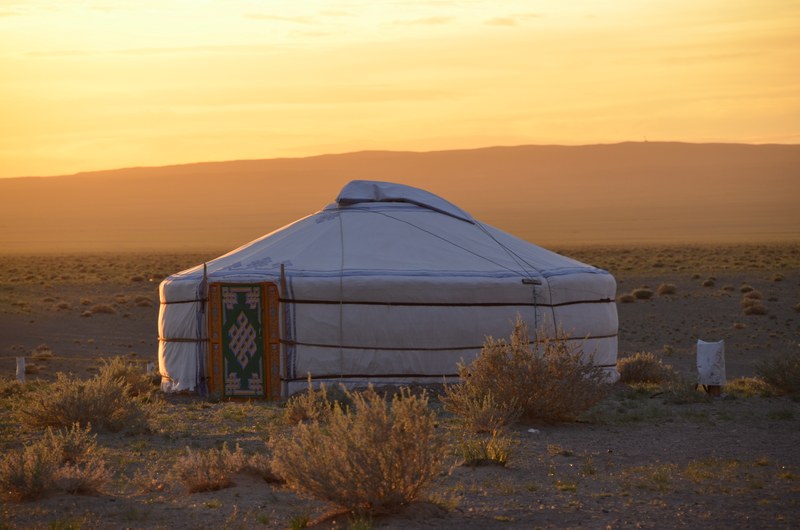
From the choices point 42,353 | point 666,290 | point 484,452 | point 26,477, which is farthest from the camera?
point 666,290

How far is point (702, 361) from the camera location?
13.4 meters

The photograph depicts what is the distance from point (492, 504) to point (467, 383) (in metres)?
3.57

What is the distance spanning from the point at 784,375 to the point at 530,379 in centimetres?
400

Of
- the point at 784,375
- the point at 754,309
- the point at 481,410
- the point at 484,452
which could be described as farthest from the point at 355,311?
the point at 754,309

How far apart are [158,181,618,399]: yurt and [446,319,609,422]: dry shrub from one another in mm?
2030

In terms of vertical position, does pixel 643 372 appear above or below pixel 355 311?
below

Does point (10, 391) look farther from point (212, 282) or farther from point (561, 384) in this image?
point (561, 384)

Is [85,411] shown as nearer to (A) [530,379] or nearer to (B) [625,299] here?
(A) [530,379]

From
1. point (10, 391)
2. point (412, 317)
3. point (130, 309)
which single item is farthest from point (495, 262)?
point (130, 309)

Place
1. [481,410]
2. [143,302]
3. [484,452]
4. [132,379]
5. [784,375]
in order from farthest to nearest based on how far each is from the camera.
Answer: [143,302]
[132,379]
[784,375]
[481,410]
[484,452]

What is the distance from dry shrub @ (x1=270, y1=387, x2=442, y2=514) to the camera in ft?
22.8

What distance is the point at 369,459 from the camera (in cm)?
691

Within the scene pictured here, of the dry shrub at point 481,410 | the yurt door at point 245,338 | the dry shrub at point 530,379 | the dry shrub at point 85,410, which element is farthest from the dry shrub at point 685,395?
the dry shrub at point 85,410

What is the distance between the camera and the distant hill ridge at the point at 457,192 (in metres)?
95.0
